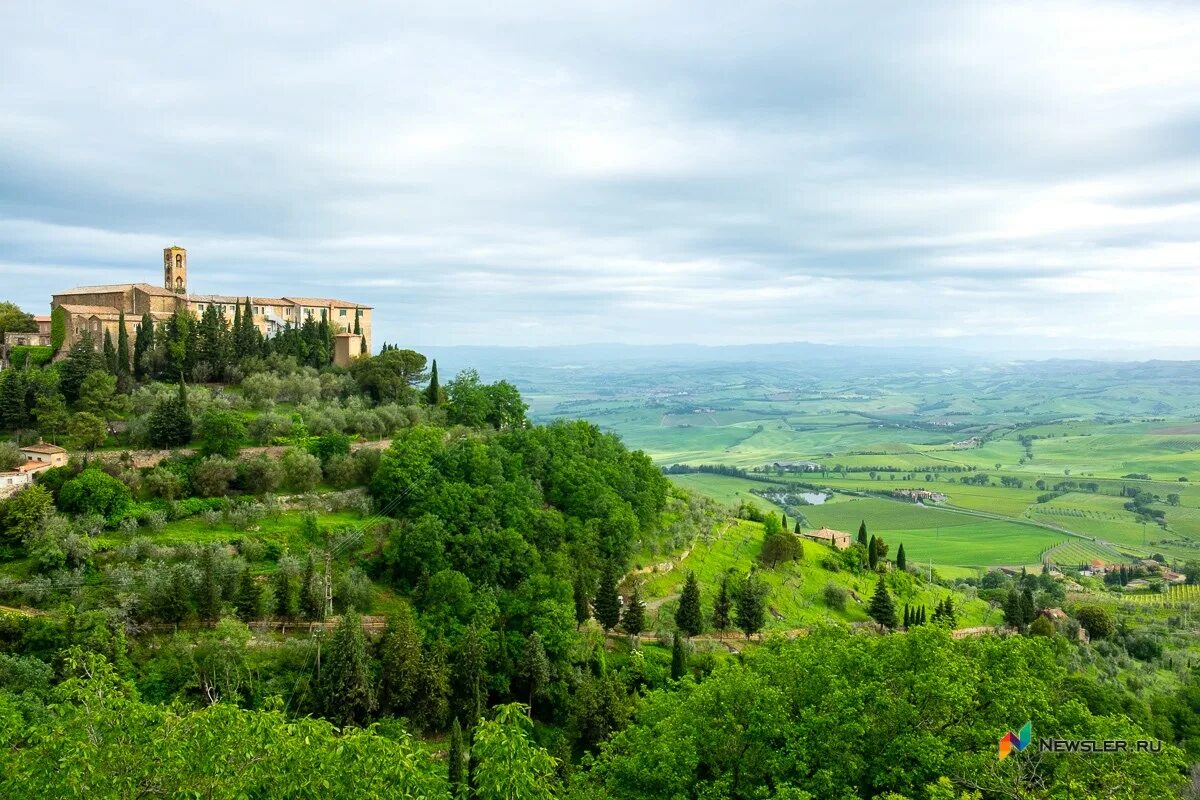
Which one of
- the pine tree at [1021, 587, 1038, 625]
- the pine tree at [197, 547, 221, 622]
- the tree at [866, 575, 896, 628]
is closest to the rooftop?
the pine tree at [197, 547, 221, 622]

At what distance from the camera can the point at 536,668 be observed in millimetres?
28328

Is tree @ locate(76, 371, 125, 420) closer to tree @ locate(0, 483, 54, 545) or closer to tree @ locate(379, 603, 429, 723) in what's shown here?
tree @ locate(0, 483, 54, 545)

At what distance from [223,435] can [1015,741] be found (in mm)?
33762

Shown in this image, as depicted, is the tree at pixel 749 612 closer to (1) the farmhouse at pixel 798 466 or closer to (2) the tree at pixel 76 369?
(2) the tree at pixel 76 369

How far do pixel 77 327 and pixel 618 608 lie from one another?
36404 mm

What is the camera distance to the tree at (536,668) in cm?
2834

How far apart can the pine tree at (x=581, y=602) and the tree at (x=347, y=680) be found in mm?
10511

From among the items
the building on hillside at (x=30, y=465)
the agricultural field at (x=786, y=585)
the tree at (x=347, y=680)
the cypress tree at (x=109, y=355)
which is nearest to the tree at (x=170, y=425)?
the building on hillside at (x=30, y=465)

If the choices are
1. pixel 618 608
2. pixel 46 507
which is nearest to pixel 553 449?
pixel 618 608

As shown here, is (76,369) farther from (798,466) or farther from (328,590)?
(798,466)

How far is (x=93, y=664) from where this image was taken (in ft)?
47.0

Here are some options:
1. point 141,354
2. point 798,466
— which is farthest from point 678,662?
point 798,466

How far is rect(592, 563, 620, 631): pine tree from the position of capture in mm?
33938

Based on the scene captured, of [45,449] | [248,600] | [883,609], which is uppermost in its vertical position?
[45,449]
